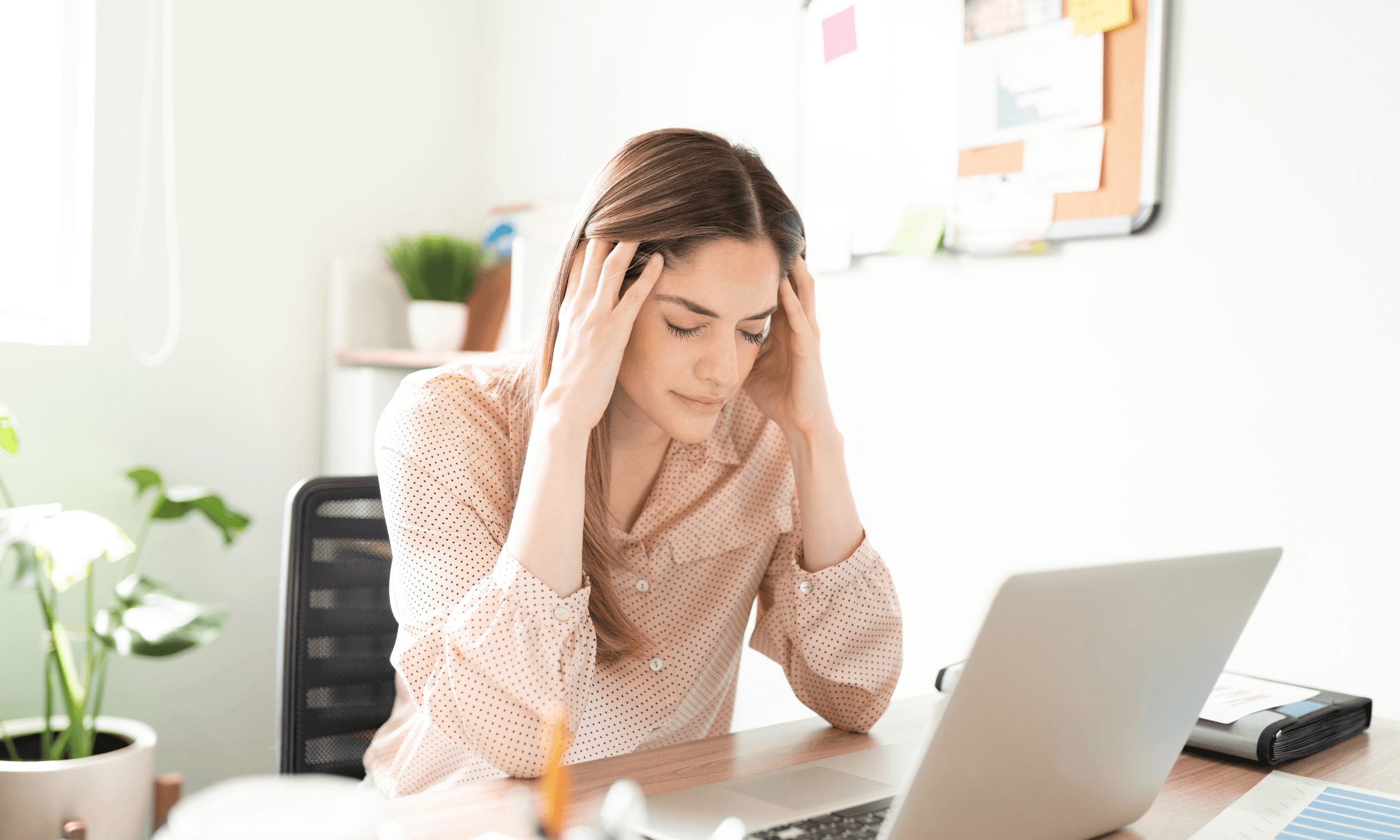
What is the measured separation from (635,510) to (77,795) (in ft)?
3.30

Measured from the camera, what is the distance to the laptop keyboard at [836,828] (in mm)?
Result: 665

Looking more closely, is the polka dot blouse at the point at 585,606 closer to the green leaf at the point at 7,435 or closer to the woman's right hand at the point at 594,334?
the woman's right hand at the point at 594,334

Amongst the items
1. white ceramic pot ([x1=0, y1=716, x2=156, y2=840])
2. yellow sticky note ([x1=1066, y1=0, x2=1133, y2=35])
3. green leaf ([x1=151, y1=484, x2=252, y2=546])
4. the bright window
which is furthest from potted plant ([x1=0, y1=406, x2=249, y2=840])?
yellow sticky note ([x1=1066, y1=0, x2=1133, y2=35])

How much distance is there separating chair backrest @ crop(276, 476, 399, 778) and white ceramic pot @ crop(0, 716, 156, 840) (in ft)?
1.92

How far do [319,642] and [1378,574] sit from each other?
47.8 inches

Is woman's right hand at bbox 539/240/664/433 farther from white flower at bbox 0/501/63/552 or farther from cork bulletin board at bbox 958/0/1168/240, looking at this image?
white flower at bbox 0/501/63/552

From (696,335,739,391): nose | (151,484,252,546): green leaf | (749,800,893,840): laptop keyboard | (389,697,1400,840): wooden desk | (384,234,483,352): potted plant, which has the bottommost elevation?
(389,697,1400,840): wooden desk

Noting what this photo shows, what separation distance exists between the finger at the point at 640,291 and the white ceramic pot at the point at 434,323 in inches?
51.1

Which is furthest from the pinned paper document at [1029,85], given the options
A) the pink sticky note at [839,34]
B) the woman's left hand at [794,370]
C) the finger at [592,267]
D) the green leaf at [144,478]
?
the green leaf at [144,478]

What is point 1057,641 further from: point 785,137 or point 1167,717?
point 785,137

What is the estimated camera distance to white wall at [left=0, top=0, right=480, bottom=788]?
196cm

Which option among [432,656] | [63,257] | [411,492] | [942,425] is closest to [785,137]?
[942,425]

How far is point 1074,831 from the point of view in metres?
0.67

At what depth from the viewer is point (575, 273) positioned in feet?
3.65
